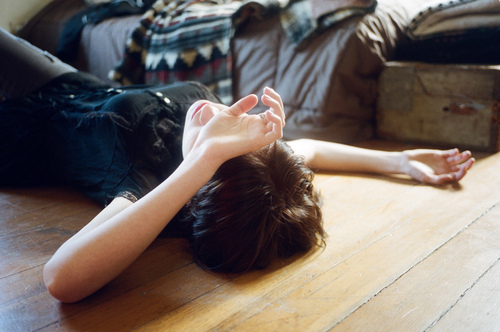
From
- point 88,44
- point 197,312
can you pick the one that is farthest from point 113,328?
point 88,44

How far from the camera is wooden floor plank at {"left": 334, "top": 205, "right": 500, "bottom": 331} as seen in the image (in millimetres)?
784

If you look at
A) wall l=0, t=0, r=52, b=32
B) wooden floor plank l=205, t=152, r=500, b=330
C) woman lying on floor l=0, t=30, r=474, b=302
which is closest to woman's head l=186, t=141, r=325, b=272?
woman lying on floor l=0, t=30, r=474, b=302

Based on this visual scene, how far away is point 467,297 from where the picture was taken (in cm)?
85

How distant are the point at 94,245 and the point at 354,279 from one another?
514 mm

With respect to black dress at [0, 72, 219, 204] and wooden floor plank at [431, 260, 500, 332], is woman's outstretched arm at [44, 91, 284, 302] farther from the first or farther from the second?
wooden floor plank at [431, 260, 500, 332]

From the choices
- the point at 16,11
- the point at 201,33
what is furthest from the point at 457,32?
the point at 16,11

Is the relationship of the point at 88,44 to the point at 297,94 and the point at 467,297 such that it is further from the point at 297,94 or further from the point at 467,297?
the point at 467,297

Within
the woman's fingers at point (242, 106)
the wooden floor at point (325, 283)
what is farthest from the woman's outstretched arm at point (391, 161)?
the woman's fingers at point (242, 106)

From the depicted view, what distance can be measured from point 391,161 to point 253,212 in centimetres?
79

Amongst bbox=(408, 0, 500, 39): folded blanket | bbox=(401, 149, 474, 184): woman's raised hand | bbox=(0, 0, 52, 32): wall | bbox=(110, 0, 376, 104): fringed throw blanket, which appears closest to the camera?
bbox=(401, 149, 474, 184): woman's raised hand

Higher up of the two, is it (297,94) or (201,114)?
(201,114)

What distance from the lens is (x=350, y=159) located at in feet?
5.10

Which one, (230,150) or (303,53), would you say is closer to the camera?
(230,150)

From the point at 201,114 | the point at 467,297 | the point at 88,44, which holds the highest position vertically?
the point at 201,114
